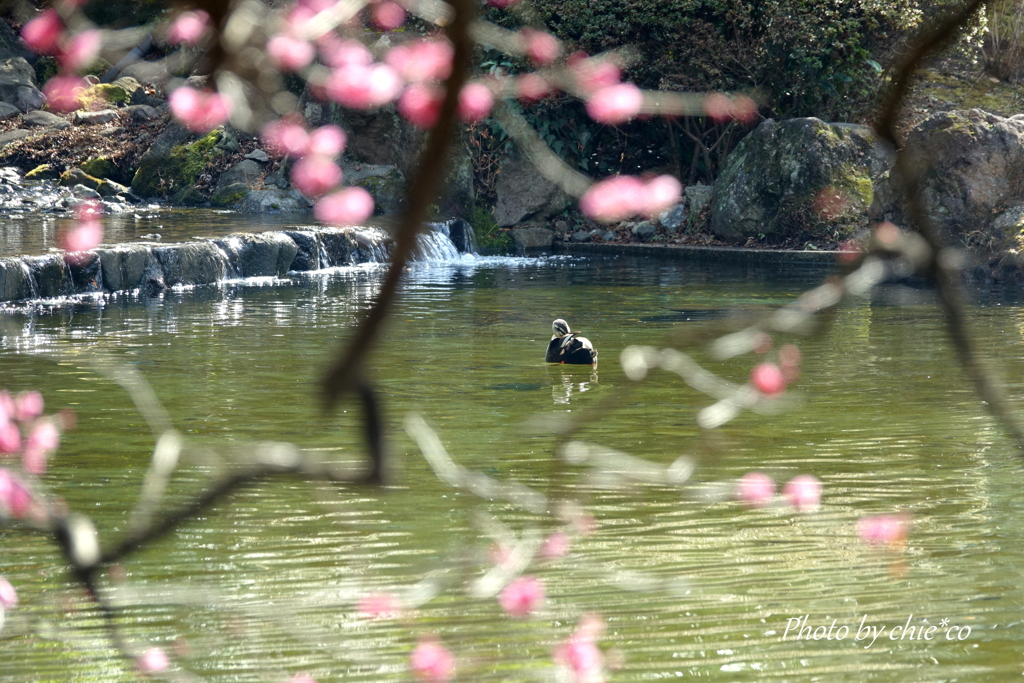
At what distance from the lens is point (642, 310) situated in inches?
546

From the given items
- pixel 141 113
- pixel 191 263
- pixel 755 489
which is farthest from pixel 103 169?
pixel 755 489

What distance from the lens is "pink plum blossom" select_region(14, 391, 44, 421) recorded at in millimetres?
8148

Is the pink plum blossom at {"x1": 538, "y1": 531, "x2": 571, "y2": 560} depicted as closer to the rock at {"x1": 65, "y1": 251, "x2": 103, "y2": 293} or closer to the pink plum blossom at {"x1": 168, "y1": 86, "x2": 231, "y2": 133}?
the pink plum blossom at {"x1": 168, "y1": 86, "x2": 231, "y2": 133}

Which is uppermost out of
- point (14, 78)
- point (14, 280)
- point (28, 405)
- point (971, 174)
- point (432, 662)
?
point (14, 78)

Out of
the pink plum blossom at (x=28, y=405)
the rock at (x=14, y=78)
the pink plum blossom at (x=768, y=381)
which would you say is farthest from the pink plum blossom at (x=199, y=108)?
the rock at (x=14, y=78)

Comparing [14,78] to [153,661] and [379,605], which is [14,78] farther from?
[153,661]

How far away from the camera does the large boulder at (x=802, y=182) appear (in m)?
20.0

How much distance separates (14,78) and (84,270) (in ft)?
60.2

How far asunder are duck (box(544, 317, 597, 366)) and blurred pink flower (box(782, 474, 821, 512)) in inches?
160

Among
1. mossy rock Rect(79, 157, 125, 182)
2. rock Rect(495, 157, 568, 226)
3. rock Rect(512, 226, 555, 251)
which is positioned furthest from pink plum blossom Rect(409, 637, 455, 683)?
mossy rock Rect(79, 157, 125, 182)

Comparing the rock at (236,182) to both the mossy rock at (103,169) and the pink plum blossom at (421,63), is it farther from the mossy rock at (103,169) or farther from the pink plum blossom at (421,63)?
the pink plum blossom at (421,63)

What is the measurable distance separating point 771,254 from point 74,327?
1106 centimetres

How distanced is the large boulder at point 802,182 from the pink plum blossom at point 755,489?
1438cm

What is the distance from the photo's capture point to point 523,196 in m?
22.7
